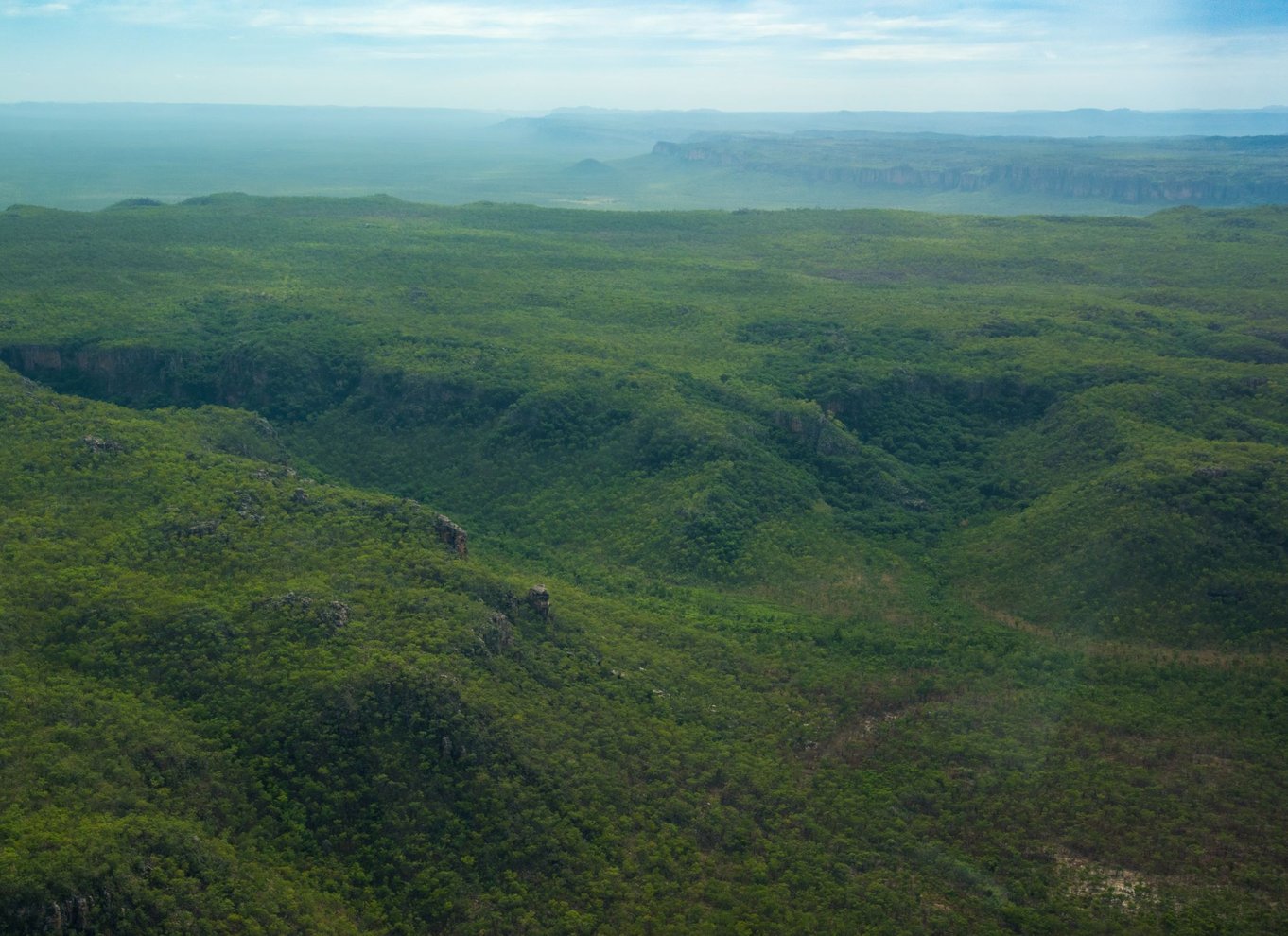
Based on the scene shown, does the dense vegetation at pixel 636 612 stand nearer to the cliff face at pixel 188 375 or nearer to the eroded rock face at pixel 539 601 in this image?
the cliff face at pixel 188 375

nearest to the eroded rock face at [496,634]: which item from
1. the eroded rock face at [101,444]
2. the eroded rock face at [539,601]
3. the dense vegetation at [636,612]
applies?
the dense vegetation at [636,612]

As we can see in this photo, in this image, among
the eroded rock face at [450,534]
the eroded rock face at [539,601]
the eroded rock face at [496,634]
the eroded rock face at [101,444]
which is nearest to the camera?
the eroded rock face at [496,634]

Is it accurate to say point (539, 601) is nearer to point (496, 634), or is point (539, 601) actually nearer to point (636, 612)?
point (496, 634)

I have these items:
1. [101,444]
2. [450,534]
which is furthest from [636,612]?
[101,444]

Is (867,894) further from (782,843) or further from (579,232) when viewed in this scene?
(579,232)

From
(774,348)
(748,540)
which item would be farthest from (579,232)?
(748,540)
